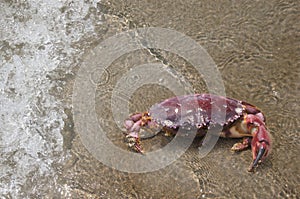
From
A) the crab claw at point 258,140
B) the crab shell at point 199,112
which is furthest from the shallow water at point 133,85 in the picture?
the crab shell at point 199,112

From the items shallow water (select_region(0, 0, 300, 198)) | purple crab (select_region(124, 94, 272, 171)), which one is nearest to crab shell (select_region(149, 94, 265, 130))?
purple crab (select_region(124, 94, 272, 171))

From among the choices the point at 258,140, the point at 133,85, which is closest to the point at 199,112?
the point at 258,140

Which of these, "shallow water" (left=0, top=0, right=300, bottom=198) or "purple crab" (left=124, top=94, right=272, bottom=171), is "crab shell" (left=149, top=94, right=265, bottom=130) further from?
"shallow water" (left=0, top=0, right=300, bottom=198)

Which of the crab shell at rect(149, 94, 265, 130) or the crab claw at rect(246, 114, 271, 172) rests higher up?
the crab shell at rect(149, 94, 265, 130)

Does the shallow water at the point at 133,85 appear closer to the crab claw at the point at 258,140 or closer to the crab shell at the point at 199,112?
the crab claw at the point at 258,140

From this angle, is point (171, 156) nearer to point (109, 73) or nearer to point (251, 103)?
point (251, 103)
